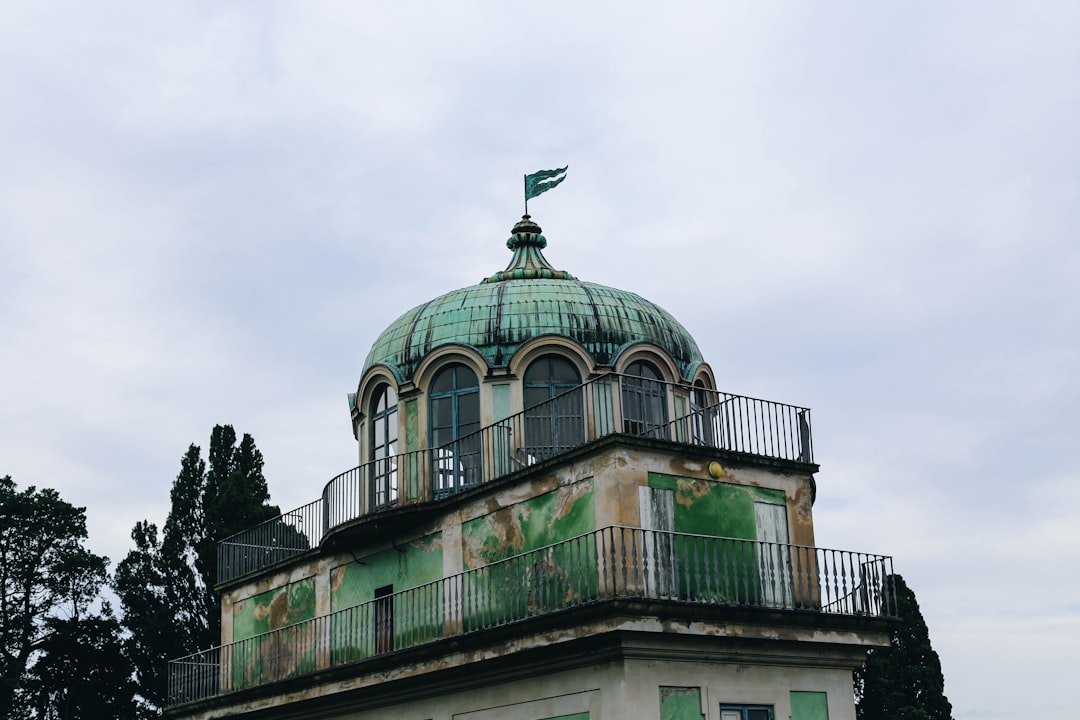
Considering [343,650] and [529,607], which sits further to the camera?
[343,650]

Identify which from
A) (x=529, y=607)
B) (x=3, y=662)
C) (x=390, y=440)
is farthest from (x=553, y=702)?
(x=3, y=662)

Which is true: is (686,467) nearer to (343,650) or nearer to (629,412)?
(629,412)

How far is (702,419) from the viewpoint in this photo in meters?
28.5

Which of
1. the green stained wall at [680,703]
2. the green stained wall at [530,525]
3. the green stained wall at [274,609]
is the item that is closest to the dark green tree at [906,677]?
the green stained wall at [274,609]

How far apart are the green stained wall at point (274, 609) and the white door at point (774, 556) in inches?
445

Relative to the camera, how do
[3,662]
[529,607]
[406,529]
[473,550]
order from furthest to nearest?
1. [3,662]
2. [406,529]
3. [473,550]
4. [529,607]

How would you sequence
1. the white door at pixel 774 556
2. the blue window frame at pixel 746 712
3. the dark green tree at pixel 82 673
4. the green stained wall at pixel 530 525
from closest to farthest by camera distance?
1. the blue window frame at pixel 746 712
2. the green stained wall at pixel 530 525
3. the white door at pixel 774 556
4. the dark green tree at pixel 82 673

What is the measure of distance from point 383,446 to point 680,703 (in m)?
10.9

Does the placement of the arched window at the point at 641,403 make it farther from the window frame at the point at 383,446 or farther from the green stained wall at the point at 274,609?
the green stained wall at the point at 274,609

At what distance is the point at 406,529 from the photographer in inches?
1114

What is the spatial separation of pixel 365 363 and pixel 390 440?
7.76 ft

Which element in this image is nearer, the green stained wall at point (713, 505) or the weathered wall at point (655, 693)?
the weathered wall at point (655, 693)

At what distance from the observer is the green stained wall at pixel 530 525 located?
78.9 ft

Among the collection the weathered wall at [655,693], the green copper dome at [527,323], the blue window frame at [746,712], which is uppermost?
the green copper dome at [527,323]
